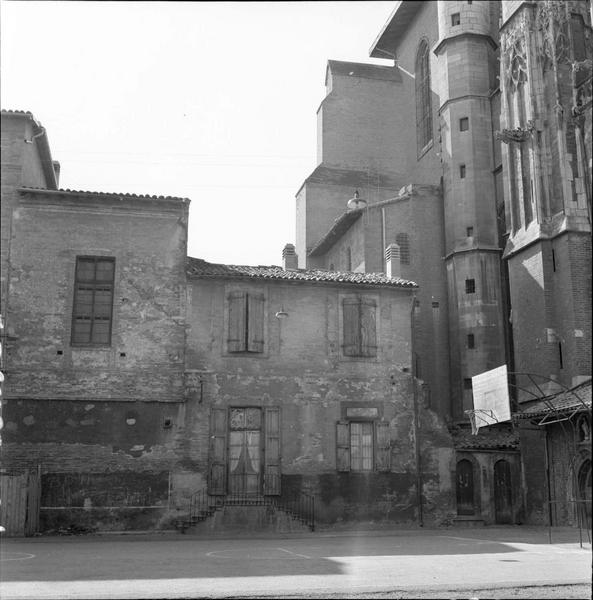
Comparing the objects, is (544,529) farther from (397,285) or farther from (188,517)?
(188,517)

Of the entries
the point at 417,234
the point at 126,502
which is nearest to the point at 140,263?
the point at 126,502

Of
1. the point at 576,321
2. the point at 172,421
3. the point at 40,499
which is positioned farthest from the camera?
the point at 576,321

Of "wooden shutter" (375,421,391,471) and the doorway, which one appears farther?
"wooden shutter" (375,421,391,471)

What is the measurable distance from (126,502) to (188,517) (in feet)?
5.70

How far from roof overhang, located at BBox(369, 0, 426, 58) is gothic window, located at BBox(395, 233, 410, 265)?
11835 mm

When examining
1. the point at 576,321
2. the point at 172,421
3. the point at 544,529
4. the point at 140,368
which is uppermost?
the point at 576,321

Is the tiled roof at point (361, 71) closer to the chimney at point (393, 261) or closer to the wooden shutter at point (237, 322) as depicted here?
the chimney at point (393, 261)

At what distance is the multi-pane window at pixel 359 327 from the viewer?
955 inches

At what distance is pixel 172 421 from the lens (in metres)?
22.7

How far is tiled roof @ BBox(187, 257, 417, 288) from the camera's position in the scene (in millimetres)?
23719

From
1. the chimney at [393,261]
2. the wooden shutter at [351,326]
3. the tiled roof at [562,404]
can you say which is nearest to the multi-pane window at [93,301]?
the wooden shutter at [351,326]

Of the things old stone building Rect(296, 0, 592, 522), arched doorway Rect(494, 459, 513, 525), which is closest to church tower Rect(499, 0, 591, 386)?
old stone building Rect(296, 0, 592, 522)

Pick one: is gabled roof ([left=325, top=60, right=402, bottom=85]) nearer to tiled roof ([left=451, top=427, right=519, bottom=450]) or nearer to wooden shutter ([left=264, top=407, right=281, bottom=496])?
tiled roof ([left=451, top=427, right=519, bottom=450])

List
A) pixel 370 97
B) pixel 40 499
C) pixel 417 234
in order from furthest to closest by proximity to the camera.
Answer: pixel 370 97 < pixel 417 234 < pixel 40 499
